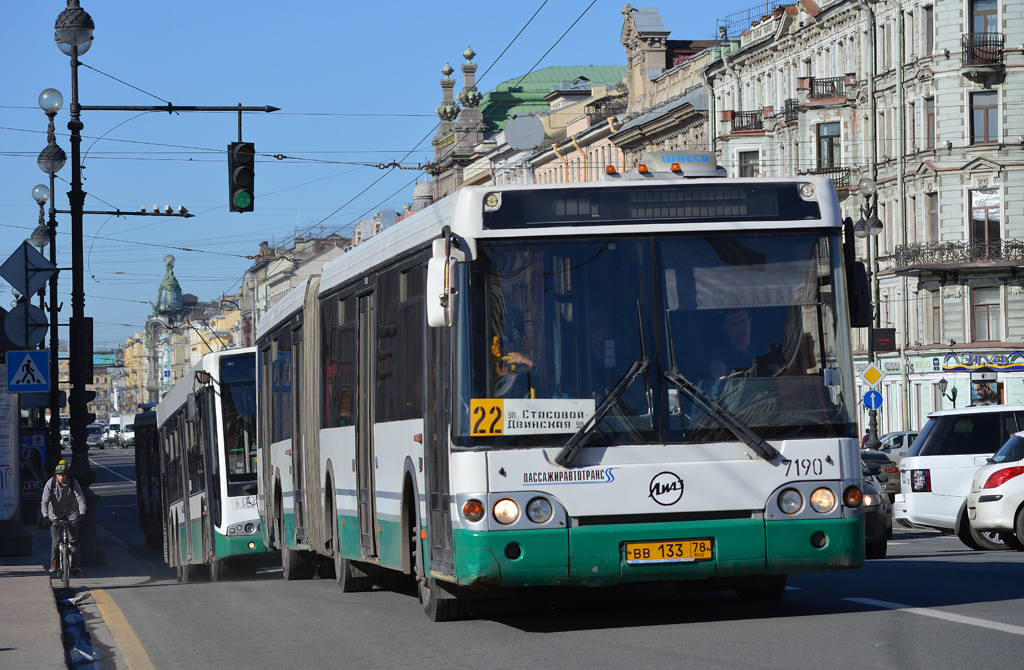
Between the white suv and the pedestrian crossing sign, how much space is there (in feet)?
35.9

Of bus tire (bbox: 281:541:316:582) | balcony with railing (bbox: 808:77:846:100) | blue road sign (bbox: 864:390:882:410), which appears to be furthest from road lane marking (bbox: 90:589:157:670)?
balcony with railing (bbox: 808:77:846:100)

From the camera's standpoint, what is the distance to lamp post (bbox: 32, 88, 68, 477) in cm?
3180

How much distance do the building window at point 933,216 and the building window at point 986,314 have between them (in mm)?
2474

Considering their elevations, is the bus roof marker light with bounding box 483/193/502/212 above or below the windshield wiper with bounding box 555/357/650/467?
above

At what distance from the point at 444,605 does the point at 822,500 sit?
2733 mm

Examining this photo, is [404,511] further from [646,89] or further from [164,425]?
[646,89]

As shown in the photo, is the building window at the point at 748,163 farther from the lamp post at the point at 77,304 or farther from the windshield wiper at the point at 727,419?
the windshield wiper at the point at 727,419

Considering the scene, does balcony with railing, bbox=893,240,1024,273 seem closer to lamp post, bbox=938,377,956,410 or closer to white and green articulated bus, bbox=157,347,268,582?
lamp post, bbox=938,377,956,410

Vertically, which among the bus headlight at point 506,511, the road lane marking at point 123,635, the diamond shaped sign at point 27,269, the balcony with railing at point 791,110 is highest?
the balcony with railing at point 791,110

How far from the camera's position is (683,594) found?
1423 cm

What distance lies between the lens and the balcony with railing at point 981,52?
60625 millimetres

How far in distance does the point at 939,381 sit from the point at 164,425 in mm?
34838

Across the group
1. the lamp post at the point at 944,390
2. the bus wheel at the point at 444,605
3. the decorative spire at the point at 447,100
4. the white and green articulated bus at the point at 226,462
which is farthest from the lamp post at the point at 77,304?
the decorative spire at the point at 447,100

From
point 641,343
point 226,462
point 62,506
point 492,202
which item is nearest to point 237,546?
point 226,462
